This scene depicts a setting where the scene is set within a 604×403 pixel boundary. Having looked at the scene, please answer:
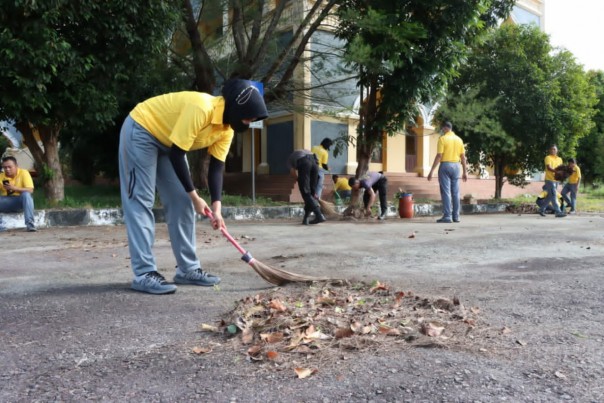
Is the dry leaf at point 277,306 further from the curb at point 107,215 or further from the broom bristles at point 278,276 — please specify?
the curb at point 107,215

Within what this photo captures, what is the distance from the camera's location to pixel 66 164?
76.5 ft

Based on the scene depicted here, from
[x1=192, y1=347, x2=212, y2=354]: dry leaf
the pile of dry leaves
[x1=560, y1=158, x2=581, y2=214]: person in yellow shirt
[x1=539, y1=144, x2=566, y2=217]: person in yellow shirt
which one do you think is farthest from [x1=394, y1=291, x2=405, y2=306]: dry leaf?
[x1=560, y1=158, x2=581, y2=214]: person in yellow shirt

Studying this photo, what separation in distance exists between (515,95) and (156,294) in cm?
1445

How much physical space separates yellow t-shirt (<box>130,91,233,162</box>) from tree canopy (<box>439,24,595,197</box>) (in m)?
11.6

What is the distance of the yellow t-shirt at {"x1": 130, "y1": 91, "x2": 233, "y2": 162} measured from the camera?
10.3 feet

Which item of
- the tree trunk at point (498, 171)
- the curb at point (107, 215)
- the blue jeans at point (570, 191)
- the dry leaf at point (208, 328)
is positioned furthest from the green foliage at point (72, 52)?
the tree trunk at point (498, 171)

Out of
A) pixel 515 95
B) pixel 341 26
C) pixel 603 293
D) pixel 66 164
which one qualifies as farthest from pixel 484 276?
pixel 66 164

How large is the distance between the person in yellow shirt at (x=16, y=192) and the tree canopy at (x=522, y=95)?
10.6m

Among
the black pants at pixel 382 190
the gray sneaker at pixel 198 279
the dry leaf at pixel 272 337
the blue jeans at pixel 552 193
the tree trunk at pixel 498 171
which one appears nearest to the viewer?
the dry leaf at pixel 272 337

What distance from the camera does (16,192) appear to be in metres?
7.91

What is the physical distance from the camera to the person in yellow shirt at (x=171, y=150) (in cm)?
318

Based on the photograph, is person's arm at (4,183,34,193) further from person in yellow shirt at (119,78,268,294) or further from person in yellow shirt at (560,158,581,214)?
person in yellow shirt at (560,158,581,214)

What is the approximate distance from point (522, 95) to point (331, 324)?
1450cm

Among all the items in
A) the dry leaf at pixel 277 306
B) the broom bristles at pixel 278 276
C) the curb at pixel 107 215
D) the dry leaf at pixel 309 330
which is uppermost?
the curb at pixel 107 215
